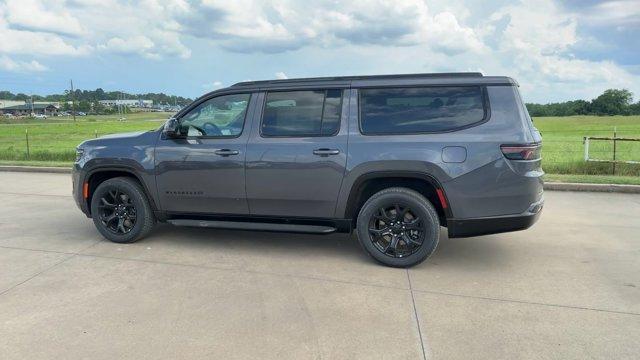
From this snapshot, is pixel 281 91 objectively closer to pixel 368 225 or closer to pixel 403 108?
pixel 403 108

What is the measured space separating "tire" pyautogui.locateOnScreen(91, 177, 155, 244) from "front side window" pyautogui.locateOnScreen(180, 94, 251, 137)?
3.16 feet

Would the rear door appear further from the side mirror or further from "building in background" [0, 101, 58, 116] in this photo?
"building in background" [0, 101, 58, 116]

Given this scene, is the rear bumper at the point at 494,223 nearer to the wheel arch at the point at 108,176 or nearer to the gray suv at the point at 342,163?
the gray suv at the point at 342,163

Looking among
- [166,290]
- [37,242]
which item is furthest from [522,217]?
[37,242]

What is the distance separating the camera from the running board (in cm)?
495

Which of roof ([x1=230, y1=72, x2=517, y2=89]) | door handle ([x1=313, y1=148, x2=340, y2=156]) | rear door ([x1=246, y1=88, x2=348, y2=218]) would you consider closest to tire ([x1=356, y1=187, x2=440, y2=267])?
rear door ([x1=246, y1=88, x2=348, y2=218])

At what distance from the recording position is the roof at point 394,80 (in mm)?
4574

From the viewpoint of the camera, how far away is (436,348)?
323cm

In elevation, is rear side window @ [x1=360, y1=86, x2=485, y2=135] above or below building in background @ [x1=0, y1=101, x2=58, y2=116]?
below

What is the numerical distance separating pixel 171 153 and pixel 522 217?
11.9 feet

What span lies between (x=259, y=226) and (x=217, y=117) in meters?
1.28

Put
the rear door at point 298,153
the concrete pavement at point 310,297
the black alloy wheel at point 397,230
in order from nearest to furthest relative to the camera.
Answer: the concrete pavement at point 310,297 → the black alloy wheel at point 397,230 → the rear door at point 298,153

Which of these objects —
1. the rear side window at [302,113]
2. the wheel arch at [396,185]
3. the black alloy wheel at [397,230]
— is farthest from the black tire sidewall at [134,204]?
the black alloy wheel at [397,230]

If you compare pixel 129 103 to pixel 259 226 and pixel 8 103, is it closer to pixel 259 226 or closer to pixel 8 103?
pixel 8 103
